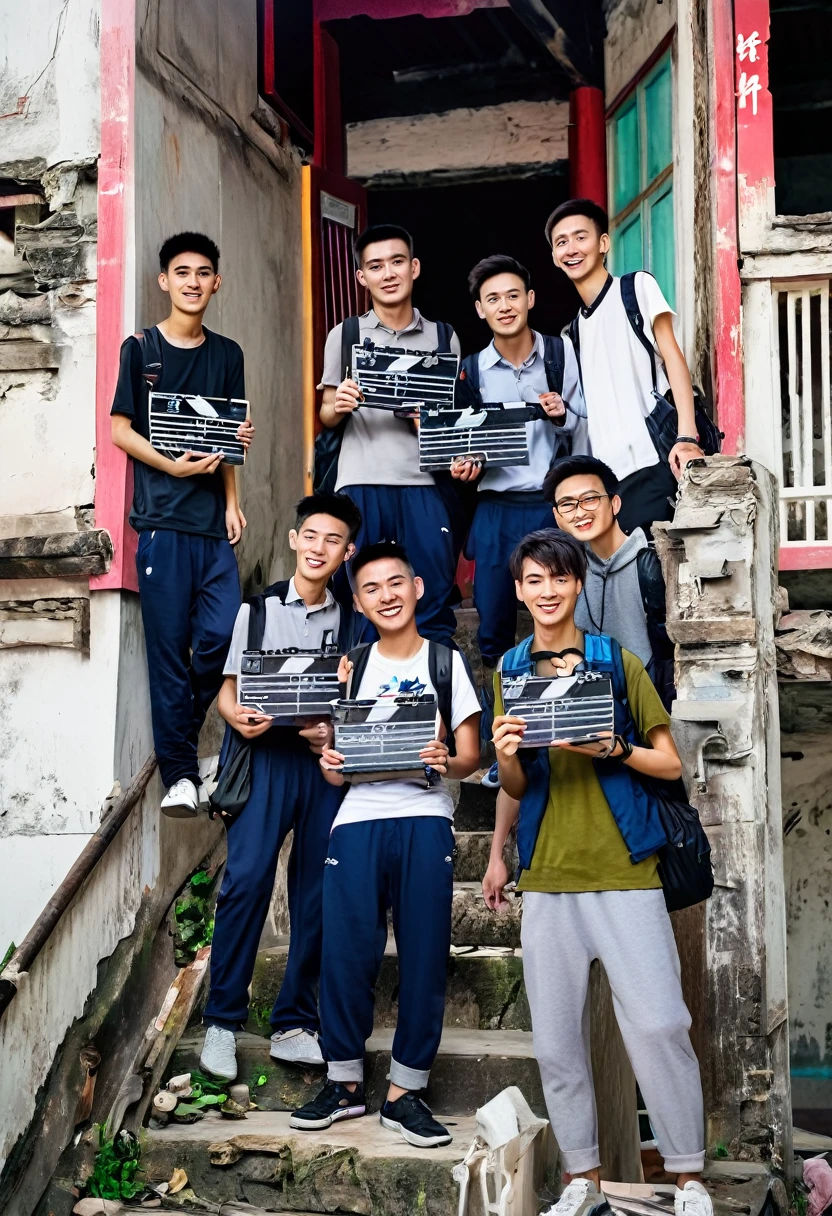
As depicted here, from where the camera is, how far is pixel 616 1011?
13.6 ft

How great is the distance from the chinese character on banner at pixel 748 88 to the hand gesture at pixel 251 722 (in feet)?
12.2

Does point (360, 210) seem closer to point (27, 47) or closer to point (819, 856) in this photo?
point (27, 47)

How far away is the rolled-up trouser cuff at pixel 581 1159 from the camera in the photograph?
162 inches

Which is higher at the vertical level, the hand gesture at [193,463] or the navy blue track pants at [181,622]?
the hand gesture at [193,463]

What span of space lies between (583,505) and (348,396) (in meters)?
1.23

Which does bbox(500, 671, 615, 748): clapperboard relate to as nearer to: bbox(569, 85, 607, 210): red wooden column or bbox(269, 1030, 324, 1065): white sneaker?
bbox(269, 1030, 324, 1065): white sneaker

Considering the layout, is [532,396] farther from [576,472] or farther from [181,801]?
[181,801]

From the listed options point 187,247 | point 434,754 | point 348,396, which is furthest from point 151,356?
point 434,754

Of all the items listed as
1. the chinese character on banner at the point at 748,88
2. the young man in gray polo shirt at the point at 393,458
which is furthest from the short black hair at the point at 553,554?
the chinese character on banner at the point at 748,88

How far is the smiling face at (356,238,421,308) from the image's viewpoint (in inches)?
225

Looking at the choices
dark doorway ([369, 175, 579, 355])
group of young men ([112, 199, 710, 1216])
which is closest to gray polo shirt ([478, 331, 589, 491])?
group of young men ([112, 199, 710, 1216])

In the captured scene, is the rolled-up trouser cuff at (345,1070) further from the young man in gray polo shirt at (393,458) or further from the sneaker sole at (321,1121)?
the young man in gray polo shirt at (393,458)

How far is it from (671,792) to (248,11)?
5.44m

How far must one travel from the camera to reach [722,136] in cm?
655
